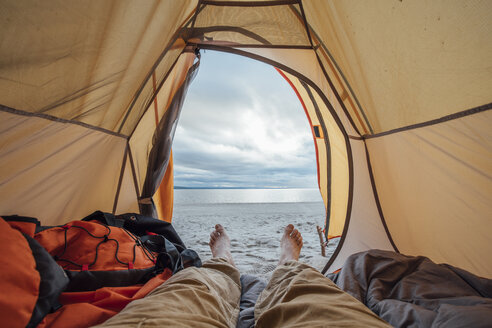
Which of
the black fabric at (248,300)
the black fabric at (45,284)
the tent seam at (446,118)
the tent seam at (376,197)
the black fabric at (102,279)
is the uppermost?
the tent seam at (446,118)

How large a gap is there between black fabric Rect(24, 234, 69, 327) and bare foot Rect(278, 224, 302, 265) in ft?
3.90

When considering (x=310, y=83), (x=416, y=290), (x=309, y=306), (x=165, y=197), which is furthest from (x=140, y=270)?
(x=310, y=83)

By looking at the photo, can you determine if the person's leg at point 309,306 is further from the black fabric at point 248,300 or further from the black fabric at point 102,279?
the black fabric at point 102,279

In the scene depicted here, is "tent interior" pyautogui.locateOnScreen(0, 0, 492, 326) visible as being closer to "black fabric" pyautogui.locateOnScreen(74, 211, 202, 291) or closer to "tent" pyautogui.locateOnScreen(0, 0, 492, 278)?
"tent" pyautogui.locateOnScreen(0, 0, 492, 278)

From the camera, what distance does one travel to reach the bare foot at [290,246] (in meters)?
Answer: 1.55

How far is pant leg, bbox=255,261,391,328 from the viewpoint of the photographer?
0.50 meters

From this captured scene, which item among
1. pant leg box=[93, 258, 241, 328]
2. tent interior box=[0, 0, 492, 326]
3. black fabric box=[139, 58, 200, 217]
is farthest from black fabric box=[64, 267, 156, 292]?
black fabric box=[139, 58, 200, 217]

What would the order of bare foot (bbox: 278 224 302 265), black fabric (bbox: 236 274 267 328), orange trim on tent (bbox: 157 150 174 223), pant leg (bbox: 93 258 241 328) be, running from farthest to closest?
orange trim on tent (bbox: 157 150 174 223), bare foot (bbox: 278 224 302 265), black fabric (bbox: 236 274 267 328), pant leg (bbox: 93 258 241 328)

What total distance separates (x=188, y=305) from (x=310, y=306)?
12.2 inches

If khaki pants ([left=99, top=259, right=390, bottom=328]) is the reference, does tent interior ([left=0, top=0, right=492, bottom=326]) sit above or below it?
above

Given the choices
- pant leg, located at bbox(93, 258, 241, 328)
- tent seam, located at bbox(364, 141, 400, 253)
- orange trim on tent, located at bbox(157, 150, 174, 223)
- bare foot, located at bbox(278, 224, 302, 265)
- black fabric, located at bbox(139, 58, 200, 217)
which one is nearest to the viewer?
pant leg, located at bbox(93, 258, 241, 328)

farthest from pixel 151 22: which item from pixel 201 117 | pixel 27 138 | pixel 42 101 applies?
pixel 201 117

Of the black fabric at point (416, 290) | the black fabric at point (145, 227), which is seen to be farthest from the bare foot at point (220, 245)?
the black fabric at point (416, 290)

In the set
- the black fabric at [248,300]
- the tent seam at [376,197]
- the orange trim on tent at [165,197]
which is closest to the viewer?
the black fabric at [248,300]
